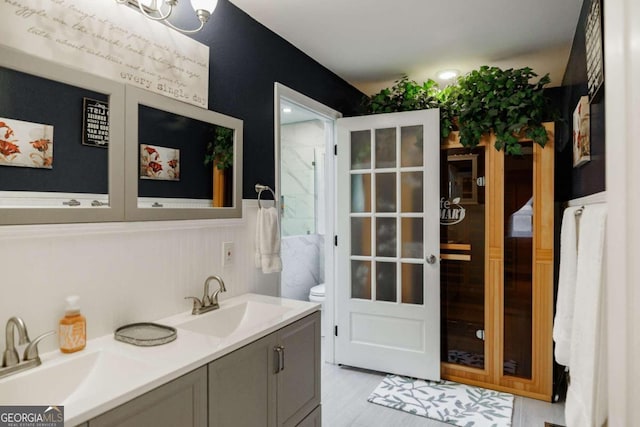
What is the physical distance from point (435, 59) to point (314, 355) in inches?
89.4

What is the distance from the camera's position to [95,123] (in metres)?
1.32

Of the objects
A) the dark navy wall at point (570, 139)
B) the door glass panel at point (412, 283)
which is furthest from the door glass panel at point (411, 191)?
the dark navy wall at point (570, 139)

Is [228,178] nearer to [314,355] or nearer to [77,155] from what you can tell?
[77,155]

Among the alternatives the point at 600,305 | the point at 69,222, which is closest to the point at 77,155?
the point at 69,222

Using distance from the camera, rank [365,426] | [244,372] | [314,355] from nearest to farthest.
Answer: [244,372] < [314,355] < [365,426]

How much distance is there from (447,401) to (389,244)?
3.85 feet

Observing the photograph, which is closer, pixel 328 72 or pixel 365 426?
pixel 365 426

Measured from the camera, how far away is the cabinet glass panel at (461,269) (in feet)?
9.16

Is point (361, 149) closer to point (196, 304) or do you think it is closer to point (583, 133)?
point (583, 133)

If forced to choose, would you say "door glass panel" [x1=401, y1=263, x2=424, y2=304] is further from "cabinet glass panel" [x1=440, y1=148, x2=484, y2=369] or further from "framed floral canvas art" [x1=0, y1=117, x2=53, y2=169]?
"framed floral canvas art" [x1=0, y1=117, x2=53, y2=169]

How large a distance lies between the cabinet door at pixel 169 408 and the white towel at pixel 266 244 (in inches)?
35.5

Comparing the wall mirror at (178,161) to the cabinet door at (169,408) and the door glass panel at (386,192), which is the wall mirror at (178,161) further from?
the door glass panel at (386,192)

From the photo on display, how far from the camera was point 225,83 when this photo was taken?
1.96 m

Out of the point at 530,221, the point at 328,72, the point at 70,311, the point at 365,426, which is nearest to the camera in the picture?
the point at 70,311
